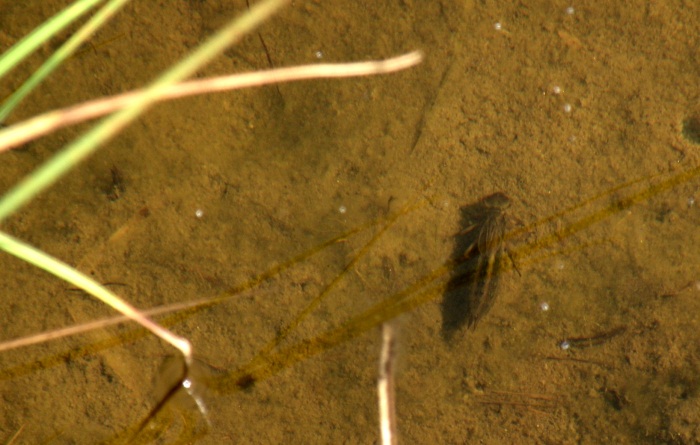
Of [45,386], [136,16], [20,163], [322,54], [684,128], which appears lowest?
[45,386]

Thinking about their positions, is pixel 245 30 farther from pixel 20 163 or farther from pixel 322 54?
pixel 20 163

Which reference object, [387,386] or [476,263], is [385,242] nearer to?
[476,263]

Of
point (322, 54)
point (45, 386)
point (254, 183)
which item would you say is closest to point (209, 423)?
point (45, 386)

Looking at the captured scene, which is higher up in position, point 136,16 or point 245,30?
point 136,16

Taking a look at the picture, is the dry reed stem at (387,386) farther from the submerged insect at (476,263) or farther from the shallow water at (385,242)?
the submerged insect at (476,263)

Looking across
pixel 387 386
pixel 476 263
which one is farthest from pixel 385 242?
pixel 387 386

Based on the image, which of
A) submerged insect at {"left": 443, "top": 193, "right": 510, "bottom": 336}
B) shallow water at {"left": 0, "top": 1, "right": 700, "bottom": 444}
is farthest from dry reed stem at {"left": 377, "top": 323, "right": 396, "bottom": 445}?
submerged insect at {"left": 443, "top": 193, "right": 510, "bottom": 336}

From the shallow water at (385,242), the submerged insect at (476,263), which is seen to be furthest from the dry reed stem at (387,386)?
the submerged insect at (476,263)

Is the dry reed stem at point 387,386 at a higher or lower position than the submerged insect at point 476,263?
lower
